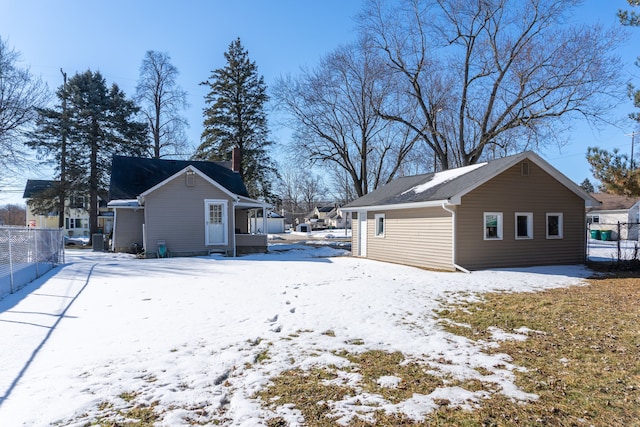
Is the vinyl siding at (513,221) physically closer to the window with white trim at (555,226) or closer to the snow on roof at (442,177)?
the window with white trim at (555,226)

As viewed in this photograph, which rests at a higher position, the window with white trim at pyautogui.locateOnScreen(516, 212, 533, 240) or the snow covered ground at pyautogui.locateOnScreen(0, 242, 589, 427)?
the window with white trim at pyautogui.locateOnScreen(516, 212, 533, 240)

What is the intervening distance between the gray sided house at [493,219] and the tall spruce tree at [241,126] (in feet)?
57.2

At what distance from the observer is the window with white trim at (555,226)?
47.9 feet

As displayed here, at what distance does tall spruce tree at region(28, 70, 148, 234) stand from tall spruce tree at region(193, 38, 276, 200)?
23.6 ft

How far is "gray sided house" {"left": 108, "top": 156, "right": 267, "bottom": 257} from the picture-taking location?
671 inches

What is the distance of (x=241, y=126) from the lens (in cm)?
3120

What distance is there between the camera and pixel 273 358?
4.80m

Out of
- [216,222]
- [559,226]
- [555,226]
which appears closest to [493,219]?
[555,226]

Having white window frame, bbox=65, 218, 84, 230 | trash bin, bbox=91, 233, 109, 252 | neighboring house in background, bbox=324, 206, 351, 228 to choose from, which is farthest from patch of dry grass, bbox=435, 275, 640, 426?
neighboring house in background, bbox=324, 206, 351, 228

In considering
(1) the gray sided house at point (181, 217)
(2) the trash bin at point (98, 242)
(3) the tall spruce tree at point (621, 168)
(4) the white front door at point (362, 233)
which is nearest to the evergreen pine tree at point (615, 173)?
(3) the tall spruce tree at point (621, 168)

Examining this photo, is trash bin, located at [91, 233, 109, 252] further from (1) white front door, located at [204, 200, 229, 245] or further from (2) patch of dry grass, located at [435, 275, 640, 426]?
(2) patch of dry grass, located at [435, 275, 640, 426]

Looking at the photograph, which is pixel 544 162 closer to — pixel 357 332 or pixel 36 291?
pixel 357 332

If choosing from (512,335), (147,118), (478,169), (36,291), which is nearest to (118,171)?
(147,118)

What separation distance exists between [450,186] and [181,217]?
38.0 ft
